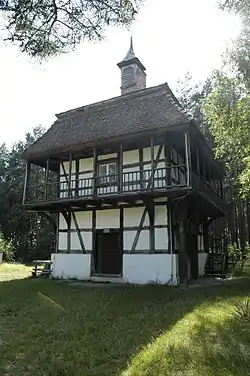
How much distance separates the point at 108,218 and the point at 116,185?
1468 mm

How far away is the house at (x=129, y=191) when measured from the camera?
1177 cm

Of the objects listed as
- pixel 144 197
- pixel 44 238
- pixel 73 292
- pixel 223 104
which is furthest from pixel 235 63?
pixel 44 238

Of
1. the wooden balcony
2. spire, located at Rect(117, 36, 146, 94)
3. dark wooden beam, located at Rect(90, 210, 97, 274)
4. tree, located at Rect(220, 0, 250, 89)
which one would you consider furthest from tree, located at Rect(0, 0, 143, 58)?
spire, located at Rect(117, 36, 146, 94)

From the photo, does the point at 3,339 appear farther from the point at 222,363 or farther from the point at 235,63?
the point at 235,63

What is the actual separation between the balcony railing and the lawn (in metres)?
3.95

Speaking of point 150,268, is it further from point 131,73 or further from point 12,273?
point 131,73

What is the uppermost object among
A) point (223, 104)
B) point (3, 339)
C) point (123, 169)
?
point (223, 104)

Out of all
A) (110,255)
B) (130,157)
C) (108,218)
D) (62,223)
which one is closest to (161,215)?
(108,218)

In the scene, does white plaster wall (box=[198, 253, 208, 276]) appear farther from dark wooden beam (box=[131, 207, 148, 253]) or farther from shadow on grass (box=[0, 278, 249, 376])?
shadow on grass (box=[0, 278, 249, 376])

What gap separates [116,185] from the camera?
12.9m

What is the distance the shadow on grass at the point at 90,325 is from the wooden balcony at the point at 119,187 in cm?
322

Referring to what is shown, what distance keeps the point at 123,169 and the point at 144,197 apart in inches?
80.8

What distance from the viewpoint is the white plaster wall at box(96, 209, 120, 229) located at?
1315 centimetres

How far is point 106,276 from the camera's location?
13117 mm
